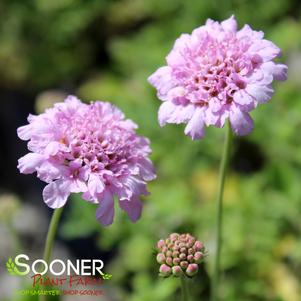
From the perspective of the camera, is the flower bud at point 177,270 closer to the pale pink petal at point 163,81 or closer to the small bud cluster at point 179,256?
the small bud cluster at point 179,256

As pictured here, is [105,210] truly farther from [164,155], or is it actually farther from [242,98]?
[164,155]

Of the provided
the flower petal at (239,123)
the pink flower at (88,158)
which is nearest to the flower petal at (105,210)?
the pink flower at (88,158)

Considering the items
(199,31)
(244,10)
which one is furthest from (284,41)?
(199,31)

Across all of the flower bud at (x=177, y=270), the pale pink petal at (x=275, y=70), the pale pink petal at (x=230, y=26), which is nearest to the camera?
the flower bud at (x=177, y=270)

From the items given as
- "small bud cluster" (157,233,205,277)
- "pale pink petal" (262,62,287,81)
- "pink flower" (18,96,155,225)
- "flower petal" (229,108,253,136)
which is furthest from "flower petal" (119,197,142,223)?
"pale pink petal" (262,62,287,81)

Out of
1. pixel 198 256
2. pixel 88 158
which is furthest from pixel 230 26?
pixel 198 256

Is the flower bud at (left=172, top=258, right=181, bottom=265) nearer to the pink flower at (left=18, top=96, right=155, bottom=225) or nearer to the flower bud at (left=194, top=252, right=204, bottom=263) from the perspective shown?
the flower bud at (left=194, top=252, right=204, bottom=263)
